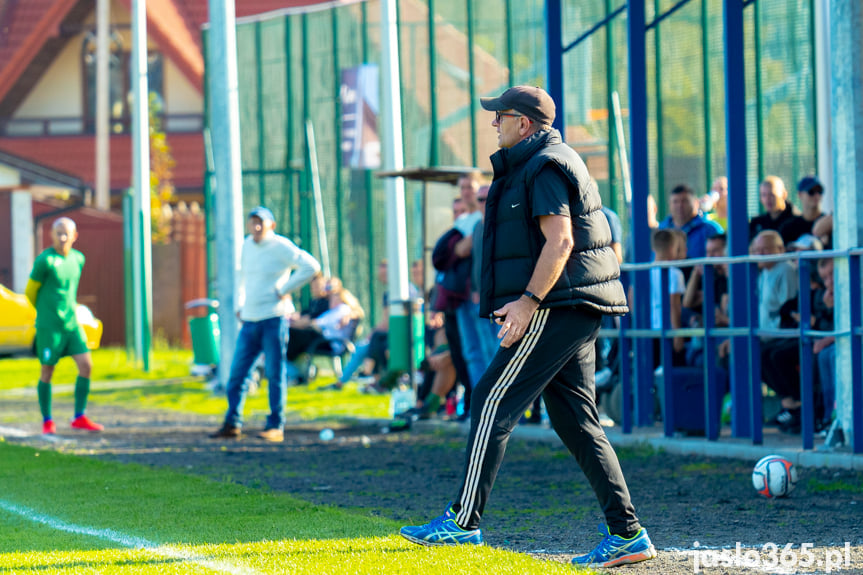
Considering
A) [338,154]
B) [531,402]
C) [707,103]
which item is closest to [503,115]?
[531,402]

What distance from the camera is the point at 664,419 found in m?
10.4

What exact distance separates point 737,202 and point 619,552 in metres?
4.90

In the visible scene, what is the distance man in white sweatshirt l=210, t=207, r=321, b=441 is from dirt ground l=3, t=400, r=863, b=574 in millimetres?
408

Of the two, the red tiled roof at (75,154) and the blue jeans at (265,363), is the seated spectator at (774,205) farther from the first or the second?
the red tiled roof at (75,154)

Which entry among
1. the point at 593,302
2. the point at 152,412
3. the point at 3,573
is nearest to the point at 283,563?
the point at 3,573

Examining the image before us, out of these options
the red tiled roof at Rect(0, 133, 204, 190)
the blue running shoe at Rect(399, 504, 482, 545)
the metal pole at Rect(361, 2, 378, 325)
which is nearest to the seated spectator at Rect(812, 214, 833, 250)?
the blue running shoe at Rect(399, 504, 482, 545)

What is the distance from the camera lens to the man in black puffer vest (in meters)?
5.63

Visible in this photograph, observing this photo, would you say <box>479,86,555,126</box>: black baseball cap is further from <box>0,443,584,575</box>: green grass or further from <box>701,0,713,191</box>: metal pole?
<box>701,0,713,191</box>: metal pole

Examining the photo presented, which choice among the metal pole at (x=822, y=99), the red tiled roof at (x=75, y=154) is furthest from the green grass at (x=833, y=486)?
the red tiled roof at (x=75, y=154)

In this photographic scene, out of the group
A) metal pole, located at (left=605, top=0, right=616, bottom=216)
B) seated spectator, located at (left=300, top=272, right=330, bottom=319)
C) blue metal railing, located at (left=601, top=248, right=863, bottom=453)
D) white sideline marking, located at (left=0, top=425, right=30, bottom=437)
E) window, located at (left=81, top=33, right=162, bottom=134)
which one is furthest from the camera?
window, located at (left=81, top=33, right=162, bottom=134)

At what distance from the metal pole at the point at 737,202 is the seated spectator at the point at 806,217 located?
45.2 inches

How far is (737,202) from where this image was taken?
9.96 meters

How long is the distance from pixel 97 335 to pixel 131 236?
13.6 ft

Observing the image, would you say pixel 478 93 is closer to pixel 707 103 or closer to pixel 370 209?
pixel 370 209
